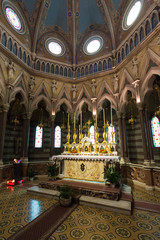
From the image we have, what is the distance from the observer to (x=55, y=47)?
16.3 meters

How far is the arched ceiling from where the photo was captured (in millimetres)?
13805

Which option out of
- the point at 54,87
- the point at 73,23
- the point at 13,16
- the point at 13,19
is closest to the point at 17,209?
the point at 54,87

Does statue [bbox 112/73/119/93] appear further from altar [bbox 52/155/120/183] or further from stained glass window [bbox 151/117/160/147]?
altar [bbox 52/155/120/183]

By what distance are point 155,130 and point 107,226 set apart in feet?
41.1

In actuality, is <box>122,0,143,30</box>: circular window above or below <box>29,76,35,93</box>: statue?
above

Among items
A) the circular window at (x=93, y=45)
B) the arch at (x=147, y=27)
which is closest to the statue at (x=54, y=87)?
the circular window at (x=93, y=45)

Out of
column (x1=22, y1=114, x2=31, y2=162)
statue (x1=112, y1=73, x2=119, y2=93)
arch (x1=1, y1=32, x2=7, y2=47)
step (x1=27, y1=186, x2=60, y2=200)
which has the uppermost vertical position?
arch (x1=1, y1=32, x2=7, y2=47)

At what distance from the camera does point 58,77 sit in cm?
1494

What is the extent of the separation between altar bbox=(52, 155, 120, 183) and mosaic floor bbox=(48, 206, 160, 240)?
259 centimetres

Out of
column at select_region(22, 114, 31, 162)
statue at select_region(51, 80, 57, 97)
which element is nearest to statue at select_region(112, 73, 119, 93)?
statue at select_region(51, 80, 57, 97)

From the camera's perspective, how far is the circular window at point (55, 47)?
51.6 ft

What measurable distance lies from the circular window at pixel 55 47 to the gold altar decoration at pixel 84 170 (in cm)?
1343

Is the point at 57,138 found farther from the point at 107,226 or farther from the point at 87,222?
the point at 107,226

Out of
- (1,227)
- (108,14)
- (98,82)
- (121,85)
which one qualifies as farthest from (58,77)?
(1,227)
